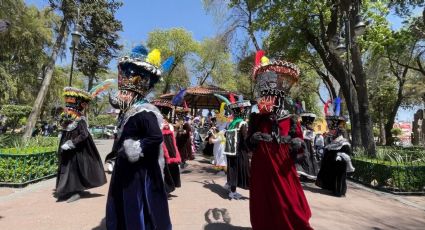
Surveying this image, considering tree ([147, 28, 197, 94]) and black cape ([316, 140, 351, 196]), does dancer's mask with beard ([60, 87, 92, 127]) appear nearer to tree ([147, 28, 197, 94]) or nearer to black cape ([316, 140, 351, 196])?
black cape ([316, 140, 351, 196])

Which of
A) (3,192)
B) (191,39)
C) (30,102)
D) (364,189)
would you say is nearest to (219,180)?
(364,189)

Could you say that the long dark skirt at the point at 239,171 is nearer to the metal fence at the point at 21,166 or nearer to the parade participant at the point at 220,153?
the parade participant at the point at 220,153

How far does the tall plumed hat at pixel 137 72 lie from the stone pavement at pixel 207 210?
2.36 m

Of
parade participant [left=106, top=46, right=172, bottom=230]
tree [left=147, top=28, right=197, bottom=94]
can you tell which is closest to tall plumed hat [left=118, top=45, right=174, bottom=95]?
parade participant [left=106, top=46, right=172, bottom=230]

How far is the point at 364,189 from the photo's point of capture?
10.1 m

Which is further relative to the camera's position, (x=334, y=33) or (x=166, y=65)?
(x=334, y=33)

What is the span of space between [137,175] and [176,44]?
40431mm

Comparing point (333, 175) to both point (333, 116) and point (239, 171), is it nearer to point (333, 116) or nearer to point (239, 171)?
point (333, 116)

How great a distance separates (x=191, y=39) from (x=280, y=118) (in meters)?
39.7

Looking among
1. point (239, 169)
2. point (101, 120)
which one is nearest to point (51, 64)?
point (239, 169)

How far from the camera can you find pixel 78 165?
7.47m

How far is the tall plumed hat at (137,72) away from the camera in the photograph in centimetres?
429

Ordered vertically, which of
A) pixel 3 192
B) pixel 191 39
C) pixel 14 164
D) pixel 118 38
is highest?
pixel 191 39

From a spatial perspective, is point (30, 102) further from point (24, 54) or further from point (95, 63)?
point (24, 54)
